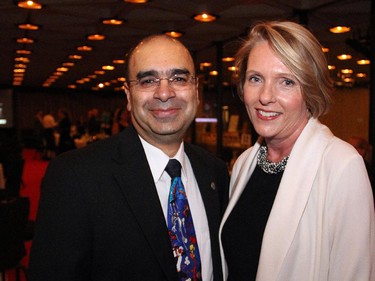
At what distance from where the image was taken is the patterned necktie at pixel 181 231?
167 cm

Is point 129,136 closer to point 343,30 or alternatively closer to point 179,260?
point 179,260

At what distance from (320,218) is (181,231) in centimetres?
52

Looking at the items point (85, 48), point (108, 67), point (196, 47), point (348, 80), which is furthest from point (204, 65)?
point (108, 67)

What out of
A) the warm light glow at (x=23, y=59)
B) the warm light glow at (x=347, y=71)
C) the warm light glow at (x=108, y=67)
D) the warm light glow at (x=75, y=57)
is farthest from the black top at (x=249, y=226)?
the warm light glow at (x=108, y=67)

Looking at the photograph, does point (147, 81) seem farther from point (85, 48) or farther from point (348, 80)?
point (85, 48)

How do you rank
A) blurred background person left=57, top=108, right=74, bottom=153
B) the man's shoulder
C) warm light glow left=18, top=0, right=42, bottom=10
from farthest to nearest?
blurred background person left=57, top=108, right=74, bottom=153 → warm light glow left=18, top=0, right=42, bottom=10 → the man's shoulder

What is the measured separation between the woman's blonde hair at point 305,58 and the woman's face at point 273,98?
3cm

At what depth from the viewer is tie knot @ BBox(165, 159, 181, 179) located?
1.79 metres

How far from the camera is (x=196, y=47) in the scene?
9422mm

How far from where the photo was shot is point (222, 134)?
9.24 meters

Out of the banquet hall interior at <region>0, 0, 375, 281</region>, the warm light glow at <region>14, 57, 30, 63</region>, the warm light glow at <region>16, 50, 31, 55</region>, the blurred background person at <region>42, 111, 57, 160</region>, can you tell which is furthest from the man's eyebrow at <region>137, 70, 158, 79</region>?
the blurred background person at <region>42, 111, 57, 160</region>

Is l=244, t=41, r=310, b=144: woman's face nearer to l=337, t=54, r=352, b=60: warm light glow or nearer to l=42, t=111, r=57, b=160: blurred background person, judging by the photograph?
l=337, t=54, r=352, b=60: warm light glow

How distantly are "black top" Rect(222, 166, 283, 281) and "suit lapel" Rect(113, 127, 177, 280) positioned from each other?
1.34ft

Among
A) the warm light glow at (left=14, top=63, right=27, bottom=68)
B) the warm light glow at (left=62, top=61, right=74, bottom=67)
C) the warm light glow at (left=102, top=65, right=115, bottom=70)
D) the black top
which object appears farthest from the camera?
the warm light glow at (left=14, top=63, right=27, bottom=68)
